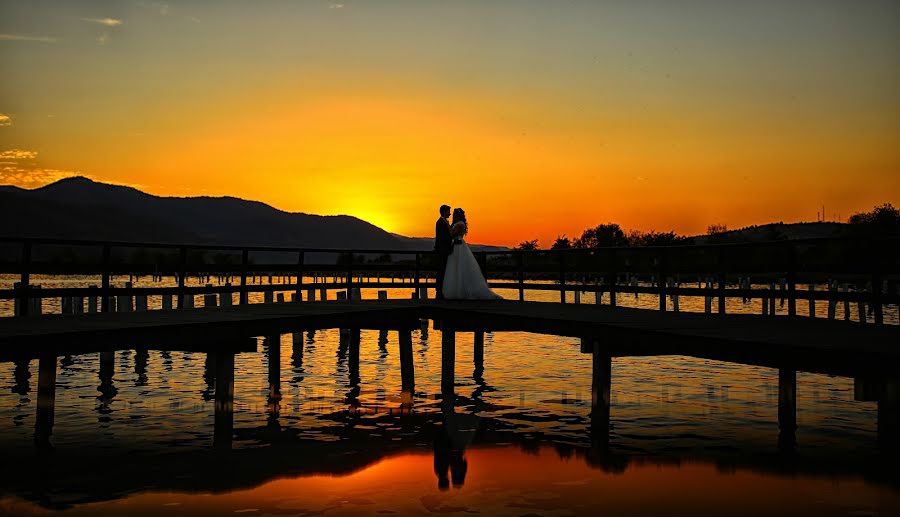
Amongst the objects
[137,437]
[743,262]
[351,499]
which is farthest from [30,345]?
[743,262]

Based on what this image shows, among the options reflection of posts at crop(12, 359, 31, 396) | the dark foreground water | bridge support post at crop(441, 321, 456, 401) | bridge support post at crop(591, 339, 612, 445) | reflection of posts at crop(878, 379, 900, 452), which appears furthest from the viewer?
bridge support post at crop(441, 321, 456, 401)

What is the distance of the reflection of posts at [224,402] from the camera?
14.6 metres

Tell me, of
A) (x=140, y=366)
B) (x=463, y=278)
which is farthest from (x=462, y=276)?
(x=140, y=366)

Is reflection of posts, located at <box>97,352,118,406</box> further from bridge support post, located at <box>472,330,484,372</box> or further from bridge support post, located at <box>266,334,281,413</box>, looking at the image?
bridge support post, located at <box>472,330,484,372</box>

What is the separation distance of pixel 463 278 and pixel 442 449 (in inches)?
382

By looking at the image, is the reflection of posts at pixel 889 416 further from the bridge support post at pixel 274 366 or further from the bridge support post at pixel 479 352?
the bridge support post at pixel 479 352

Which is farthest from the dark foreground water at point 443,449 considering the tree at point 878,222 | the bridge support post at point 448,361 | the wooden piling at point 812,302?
the tree at point 878,222

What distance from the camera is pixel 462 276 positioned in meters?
23.6

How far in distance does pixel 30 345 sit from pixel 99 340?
44.8 inches

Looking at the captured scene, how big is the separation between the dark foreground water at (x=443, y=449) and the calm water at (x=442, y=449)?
0.04 meters

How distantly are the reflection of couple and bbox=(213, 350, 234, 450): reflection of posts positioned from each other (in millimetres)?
8480

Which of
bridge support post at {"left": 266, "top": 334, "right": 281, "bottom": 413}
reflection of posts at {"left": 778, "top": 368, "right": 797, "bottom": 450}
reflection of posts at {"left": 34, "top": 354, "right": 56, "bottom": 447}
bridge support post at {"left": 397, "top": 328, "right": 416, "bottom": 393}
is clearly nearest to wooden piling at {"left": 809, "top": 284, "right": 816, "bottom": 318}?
reflection of posts at {"left": 778, "top": 368, "right": 797, "bottom": 450}

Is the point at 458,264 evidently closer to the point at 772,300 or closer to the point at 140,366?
the point at 140,366

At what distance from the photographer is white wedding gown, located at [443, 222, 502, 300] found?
23.5 meters
